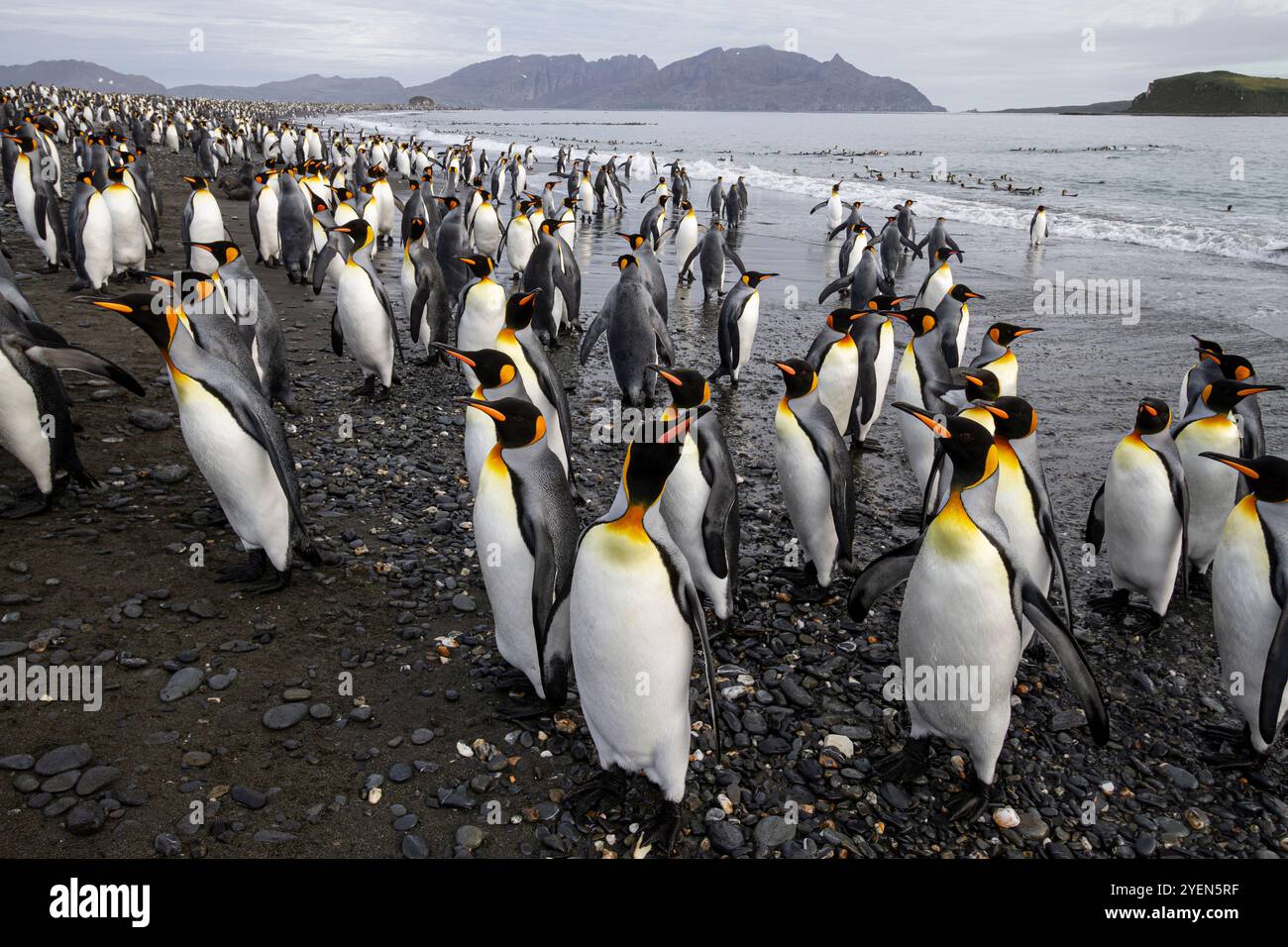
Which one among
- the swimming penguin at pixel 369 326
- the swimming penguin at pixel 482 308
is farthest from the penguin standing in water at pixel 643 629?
the swimming penguin at pixel 369 326

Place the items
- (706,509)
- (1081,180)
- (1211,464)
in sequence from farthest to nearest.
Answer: (1081,180) → (1211,464) → (706,509)

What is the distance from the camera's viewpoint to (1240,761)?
11.6 feet

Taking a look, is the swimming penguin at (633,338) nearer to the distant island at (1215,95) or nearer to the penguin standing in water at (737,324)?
the penguin standing in water at (737,324)

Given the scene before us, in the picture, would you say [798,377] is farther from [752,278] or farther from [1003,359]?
[752,278]

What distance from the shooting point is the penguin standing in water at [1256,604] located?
11.3ft

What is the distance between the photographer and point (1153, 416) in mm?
4555

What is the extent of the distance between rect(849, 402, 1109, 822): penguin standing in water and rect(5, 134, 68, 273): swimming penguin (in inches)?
484

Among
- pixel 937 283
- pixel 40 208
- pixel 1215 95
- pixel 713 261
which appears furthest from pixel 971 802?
pixel 1215 95

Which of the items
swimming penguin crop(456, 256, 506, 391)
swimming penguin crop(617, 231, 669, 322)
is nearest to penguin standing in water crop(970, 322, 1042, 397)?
swimming penguin crop(456, 256, 506, 391)

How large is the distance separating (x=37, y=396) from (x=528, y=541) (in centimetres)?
333
